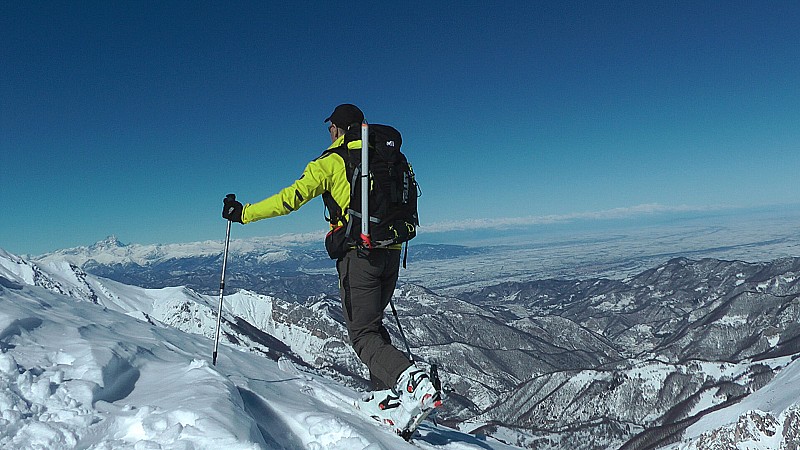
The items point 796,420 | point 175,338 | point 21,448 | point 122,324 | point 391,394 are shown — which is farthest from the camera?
point 796,420

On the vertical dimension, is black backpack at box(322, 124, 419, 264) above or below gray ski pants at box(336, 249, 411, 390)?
above

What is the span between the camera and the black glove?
8.97 meters

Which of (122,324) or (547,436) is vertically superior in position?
(122,324)

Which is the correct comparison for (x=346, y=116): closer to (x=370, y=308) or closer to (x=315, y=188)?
(x=315, y=188)

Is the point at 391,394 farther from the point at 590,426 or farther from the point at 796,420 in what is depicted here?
the point at 590,426

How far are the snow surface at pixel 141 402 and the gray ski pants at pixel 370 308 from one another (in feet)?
3.13

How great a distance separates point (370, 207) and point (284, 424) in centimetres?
360

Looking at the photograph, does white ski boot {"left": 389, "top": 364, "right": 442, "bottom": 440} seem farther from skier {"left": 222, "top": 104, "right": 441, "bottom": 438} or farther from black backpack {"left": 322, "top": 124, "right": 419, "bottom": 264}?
black backpack {"left": 322, "top": 124, "right": 419, "bottom": 264}

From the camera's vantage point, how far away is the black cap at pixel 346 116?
8.98m

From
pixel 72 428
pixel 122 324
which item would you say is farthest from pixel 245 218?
pixel 122 324

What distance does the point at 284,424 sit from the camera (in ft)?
24.4

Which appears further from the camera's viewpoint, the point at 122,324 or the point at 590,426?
the point at 590,426

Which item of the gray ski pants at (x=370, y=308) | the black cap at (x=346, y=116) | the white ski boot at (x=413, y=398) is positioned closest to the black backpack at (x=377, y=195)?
the gray ski pants at (x=370, y=308)

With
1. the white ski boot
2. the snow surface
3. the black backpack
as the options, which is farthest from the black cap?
the snow surface
